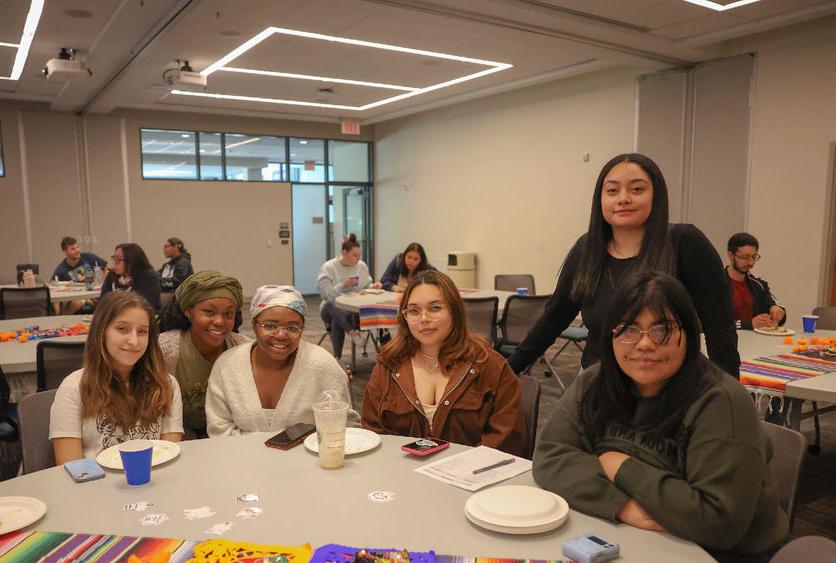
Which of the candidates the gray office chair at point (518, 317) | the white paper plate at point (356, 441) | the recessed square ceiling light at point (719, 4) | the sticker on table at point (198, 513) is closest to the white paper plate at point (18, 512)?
the sticker on table at point (198, 513)

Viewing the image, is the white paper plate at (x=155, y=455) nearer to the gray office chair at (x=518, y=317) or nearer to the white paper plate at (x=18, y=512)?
the white paper plate at (x=18, y=512)

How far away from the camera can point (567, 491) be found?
1.48m

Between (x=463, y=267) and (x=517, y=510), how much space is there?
28.6 ft

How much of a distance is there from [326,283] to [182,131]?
630 centimetres

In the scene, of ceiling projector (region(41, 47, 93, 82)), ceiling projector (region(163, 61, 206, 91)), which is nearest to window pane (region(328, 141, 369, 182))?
ceiling projector (region(163, 61, 206, 91))

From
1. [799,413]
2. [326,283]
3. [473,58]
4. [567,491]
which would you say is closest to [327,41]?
[473,58]

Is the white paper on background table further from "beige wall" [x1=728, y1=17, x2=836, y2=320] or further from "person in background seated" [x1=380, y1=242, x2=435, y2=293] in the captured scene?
"beige wall" [x1=728, y1=17, x2=836, y2=320]

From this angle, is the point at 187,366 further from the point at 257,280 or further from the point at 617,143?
the point at 257,280

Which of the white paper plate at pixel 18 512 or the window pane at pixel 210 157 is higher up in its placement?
the window pane at pixel 210 157

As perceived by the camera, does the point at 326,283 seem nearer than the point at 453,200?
Yes

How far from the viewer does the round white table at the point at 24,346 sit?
320 cm

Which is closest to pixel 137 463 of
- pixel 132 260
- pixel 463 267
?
pixel 132 260

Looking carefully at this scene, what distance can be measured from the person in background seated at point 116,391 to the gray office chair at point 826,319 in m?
4.10

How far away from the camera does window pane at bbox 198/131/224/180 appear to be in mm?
11273
